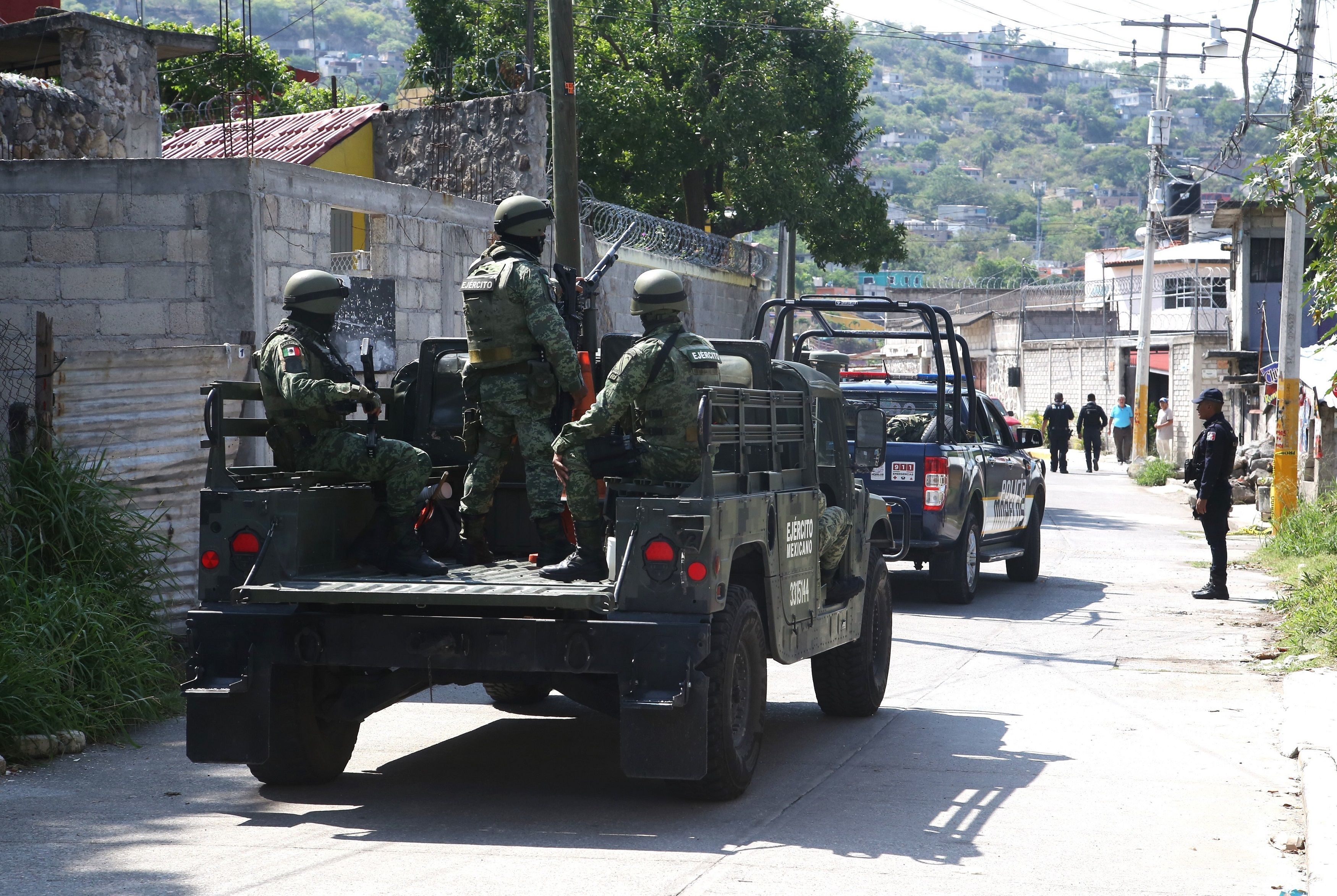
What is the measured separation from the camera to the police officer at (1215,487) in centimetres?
1329

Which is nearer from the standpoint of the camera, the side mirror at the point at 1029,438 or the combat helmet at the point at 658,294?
the combat helmet at the point at 658,294

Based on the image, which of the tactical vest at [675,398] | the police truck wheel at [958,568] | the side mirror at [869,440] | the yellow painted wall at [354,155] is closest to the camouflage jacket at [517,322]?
the tactical vest at [675,398]

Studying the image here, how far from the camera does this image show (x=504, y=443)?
6809 millimetres

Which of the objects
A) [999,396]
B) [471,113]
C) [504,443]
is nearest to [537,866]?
[504,443]

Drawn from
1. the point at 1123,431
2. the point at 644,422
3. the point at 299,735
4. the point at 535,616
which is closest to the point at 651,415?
the point at 644,422

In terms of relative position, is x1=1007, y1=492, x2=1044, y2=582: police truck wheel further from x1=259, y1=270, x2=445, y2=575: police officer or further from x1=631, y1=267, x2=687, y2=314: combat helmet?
x1=259, y1=270, x2=445, y2=575: police officer

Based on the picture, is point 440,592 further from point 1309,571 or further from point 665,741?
point 1309,571

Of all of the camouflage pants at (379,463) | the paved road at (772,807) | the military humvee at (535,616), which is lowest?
the paved road at (772,807)

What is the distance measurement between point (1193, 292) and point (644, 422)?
169ft

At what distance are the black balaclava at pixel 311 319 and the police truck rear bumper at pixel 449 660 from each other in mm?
1396

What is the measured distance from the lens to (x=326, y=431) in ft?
21.8

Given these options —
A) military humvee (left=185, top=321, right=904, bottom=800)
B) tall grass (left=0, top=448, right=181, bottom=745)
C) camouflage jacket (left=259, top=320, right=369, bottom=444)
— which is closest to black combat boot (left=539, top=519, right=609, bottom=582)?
military humvee (left=185, top=321, right=904, bottom=800)

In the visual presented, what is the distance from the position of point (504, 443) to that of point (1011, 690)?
400 cm

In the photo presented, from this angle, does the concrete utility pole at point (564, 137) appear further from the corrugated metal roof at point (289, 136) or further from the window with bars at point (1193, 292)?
the window with bars at point (1193, 292)
